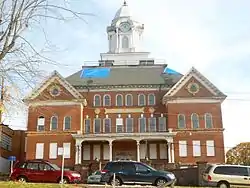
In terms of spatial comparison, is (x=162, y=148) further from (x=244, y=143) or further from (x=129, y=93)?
(x=244, y=143)

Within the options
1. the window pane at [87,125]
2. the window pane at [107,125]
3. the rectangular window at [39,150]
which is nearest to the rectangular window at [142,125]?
the window pane at [107,125]

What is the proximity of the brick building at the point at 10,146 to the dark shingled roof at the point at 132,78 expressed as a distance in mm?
10785

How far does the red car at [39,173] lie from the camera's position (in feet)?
88.1

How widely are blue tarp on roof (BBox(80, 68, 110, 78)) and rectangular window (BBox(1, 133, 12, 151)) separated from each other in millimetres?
12905

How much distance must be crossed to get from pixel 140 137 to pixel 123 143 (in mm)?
3803

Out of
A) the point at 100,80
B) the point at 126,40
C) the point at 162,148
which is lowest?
the point at 162,148

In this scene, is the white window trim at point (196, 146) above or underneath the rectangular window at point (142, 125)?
underneath

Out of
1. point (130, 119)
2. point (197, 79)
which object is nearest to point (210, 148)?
point (197, 79)

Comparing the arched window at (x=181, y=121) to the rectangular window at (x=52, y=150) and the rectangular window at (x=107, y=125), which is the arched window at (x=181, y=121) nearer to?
Answer: the rectangular window at (x=107, y=125)

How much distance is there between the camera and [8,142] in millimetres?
57938

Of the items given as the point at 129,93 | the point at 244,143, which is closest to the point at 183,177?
the point at 129,93

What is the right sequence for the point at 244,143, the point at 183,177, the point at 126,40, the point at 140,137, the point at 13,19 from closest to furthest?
1. the point at 13,19
2. the point at 183,177
3. the point at 140,137
4. the point at 126,40
5. the point at 244,143

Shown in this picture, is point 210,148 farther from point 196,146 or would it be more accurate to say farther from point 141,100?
point 141,100

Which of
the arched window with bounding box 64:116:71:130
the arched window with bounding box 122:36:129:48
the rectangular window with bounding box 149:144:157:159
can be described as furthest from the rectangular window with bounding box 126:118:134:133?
the arched window with bounding box 122:36:129:48
